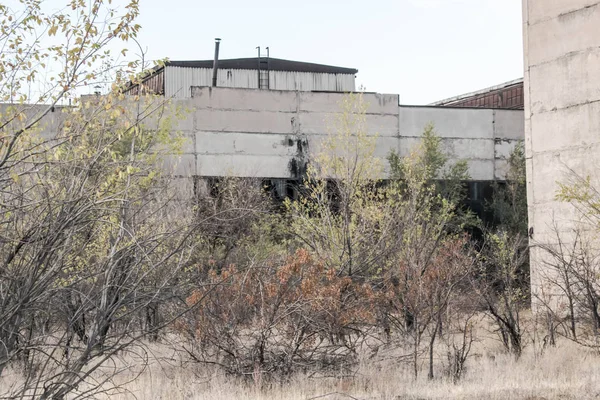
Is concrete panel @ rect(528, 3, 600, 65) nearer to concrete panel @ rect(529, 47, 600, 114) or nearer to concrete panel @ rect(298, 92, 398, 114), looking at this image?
concrete panel @ rect(529, 47, 600, 114)

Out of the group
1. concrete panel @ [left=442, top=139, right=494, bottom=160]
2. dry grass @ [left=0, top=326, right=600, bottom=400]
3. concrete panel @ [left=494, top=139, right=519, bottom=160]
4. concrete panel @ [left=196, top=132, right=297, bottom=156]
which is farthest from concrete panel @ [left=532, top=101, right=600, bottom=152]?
concrete panel @ [left=494, top=139, right=519, bottom=160]

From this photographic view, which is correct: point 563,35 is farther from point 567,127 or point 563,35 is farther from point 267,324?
point 267,324

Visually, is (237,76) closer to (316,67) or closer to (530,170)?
(316,67)

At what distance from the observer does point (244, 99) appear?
40219 millimetres

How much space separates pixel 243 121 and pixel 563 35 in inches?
710

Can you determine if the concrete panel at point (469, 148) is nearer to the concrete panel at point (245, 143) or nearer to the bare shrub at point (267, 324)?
the concrete panel at point (245, 143)

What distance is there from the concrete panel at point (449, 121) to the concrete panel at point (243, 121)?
20.3ft

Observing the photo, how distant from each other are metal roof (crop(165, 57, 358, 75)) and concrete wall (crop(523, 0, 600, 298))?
24.4m

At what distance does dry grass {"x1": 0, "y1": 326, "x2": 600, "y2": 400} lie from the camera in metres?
12.4

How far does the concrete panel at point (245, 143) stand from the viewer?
3934 centimetres

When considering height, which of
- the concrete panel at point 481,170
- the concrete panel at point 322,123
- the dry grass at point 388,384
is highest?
the concrete panel at point 322,123

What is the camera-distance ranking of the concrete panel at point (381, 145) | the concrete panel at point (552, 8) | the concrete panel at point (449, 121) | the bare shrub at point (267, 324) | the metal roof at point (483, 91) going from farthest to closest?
the metal roof at point (483, 91), the concrete panel at point (449, 121), the concrete panel at point (381, 145), the concrete panel at point (552, 8), the bare shrub at point (267, 324)

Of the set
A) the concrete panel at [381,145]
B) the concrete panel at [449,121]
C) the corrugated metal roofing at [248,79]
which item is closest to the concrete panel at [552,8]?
the concrete panel at [381,145]

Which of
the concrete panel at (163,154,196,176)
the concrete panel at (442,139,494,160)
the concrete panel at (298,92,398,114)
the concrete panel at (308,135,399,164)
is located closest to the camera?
the concrete panel at (163,154,196,176)
